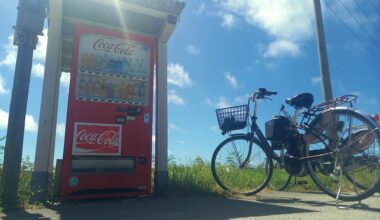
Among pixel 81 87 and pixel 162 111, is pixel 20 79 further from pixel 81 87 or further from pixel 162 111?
pixel 162 111

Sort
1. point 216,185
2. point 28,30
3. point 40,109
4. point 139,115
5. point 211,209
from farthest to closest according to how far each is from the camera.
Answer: point 216,185 < point 139,115 < point 40,109 < point 28,30 < point 211,209

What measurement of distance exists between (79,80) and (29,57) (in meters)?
0.77

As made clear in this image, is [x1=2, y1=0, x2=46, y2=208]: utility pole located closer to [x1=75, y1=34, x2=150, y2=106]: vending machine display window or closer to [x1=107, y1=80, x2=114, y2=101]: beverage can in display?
[x1=75, y1=34, x2=150, y2=106]: vending machine display window

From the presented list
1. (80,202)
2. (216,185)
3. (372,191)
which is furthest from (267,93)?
(80,202)

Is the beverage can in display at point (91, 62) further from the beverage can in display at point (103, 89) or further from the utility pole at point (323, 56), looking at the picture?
the utility pole at point (323, 56)

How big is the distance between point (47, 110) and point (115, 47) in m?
1.34

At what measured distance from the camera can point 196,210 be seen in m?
3.79

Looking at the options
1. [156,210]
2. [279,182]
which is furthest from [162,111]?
[279,182]

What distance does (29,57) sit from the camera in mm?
4352

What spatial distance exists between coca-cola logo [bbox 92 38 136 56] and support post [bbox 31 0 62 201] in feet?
1.84

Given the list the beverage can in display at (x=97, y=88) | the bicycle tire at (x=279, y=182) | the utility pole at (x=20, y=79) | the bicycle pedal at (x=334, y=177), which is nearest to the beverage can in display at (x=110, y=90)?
the beverage can in display at (x=97, y=88)

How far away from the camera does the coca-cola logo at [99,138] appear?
15.7 feet

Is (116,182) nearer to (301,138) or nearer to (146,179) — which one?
(146,179)

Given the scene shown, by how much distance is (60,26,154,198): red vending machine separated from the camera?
15.5 feet
